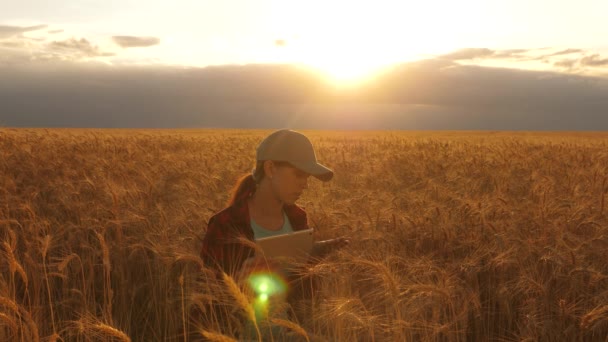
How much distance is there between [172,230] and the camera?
4.21m

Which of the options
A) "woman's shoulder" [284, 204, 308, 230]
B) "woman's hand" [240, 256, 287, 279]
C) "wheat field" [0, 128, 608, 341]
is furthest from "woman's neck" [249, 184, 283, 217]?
"woman's hand" [240, 256, 287, 279]

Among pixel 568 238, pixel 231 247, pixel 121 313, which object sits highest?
pixel 231 247

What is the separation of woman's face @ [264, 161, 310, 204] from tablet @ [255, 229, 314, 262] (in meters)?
0.31

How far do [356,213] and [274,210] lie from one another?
194cm

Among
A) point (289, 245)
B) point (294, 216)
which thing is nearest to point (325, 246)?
point (289, 245)

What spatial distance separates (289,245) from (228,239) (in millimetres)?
345

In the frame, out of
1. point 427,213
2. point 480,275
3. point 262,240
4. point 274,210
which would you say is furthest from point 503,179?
point 262,240

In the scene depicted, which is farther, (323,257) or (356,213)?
(356,213)

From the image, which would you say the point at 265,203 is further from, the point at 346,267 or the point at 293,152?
the point at 346,267

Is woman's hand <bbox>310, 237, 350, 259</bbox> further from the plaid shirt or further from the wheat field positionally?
the plaid shirt

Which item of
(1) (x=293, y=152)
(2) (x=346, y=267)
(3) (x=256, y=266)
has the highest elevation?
(1) (x=293, y=152)

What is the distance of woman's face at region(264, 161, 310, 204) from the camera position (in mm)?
2867

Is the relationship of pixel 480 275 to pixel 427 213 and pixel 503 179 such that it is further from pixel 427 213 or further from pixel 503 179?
pixel 503 179

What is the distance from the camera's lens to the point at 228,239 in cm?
273
